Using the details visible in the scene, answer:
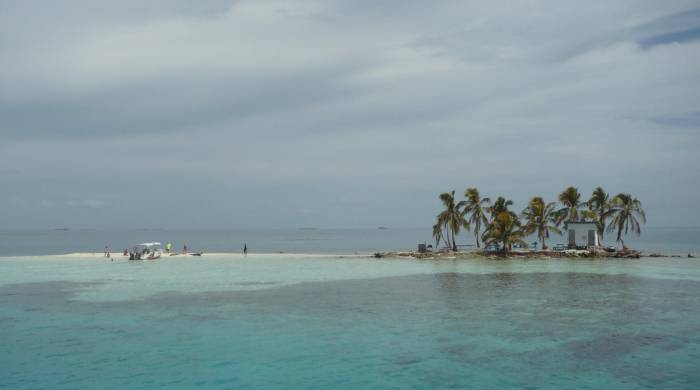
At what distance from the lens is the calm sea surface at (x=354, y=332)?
16.2m

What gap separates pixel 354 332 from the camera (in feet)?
72.6

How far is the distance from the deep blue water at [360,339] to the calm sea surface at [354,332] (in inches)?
3.0

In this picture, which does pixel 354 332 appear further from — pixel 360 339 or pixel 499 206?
pixel 499 206

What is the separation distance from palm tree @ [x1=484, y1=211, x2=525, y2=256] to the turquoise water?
18.8 meters

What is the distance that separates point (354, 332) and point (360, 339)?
126cm

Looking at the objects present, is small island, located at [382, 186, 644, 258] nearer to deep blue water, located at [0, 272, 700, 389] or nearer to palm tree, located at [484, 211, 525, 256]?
palm tree, located at [484, 211, 525, 256]

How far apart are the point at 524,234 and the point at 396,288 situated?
33.5m

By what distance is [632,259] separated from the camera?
5841cm

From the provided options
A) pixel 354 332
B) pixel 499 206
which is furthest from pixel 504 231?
pixel 354 332

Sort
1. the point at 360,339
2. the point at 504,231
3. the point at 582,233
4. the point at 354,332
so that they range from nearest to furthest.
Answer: the point at 360,339 < the point at 354,332 < the point at 504,231 < the point at 582,233

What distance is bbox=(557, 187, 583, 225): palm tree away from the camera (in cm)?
6406

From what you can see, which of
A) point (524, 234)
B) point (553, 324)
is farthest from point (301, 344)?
point (524, 234)

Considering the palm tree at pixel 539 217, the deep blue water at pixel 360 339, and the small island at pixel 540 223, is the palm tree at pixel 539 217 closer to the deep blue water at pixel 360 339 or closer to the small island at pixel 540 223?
the small island at pixel 540 223

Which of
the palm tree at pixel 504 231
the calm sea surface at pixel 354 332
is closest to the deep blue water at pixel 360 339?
the calm sea surface at pixel 354 332
